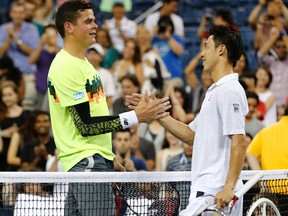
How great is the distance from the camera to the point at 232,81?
7.47 meters

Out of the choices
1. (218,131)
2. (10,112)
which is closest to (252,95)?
(10,112)

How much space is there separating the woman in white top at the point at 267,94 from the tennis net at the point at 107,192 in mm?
5890

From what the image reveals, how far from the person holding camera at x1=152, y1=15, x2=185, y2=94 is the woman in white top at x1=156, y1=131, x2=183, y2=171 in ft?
9.25

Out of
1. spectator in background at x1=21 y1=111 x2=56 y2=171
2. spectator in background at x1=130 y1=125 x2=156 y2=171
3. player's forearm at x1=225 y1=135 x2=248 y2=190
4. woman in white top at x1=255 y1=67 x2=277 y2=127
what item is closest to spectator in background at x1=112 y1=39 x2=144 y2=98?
woman in white top at x1=255 y1=67 x2=277 y2=127

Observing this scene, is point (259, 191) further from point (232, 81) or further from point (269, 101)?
point (269, 101)

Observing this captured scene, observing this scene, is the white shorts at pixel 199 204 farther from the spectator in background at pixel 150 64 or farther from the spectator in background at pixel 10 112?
the spectator in background at pixel 150 64

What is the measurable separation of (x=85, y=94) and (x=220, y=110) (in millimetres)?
1168

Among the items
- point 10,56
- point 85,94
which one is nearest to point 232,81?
point 85,94

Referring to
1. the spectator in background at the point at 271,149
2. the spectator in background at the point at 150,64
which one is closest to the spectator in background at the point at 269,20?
the spectator in background at the point at 150,64

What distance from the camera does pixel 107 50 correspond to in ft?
53.6

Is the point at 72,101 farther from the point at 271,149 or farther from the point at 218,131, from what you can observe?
the point at 271,149

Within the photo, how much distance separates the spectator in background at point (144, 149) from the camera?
1345 cm

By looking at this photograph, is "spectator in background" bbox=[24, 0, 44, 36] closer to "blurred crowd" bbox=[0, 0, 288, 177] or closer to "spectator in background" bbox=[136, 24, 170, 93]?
"blurred crowd" bbox=[0, 0, 288, 177]

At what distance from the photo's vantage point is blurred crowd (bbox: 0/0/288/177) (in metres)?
13.4
